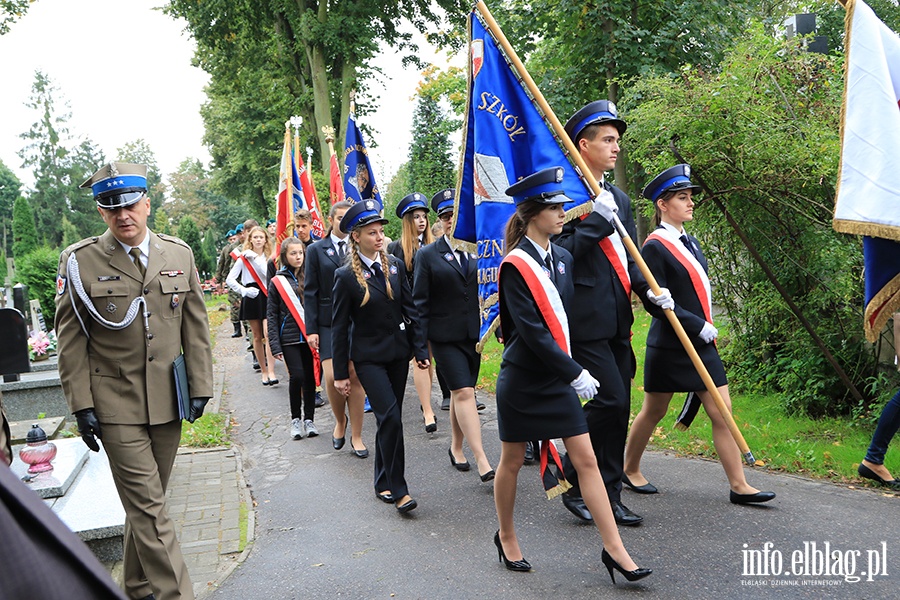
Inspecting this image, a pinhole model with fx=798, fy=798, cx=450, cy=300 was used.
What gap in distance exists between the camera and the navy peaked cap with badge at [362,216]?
6090 mm

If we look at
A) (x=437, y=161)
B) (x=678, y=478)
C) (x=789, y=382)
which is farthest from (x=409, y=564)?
(x=437, y=161)

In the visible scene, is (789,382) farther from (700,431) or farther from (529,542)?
(529,542)

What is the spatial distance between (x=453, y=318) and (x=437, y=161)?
28.8 metres

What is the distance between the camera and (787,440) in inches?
265

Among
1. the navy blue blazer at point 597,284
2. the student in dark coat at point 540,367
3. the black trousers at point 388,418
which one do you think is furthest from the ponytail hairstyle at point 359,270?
the student in dark coat at point 540,367

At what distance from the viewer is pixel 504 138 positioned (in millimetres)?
5340

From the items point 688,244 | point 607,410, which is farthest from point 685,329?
point 607,410

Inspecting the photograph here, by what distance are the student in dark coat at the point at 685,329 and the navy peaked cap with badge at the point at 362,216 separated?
204 centimetres

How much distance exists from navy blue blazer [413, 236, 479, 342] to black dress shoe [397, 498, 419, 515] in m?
1.46

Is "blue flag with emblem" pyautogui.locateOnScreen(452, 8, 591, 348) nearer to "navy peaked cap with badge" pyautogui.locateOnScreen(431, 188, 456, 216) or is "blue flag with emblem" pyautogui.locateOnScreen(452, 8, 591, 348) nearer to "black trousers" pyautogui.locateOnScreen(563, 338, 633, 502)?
"black trousers" pyautogui.locateOnScreen(563, 338, 633, 502)

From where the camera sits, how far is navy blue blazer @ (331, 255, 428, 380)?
19.8 ft

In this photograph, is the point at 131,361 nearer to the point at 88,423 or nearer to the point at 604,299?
the point at 88,423

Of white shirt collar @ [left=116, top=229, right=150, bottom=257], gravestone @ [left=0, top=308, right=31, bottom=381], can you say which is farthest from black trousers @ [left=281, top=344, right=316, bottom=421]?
white shirt collar @ [left=116, top=229, right=150, bottom=257]

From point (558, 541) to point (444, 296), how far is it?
2.40 m
